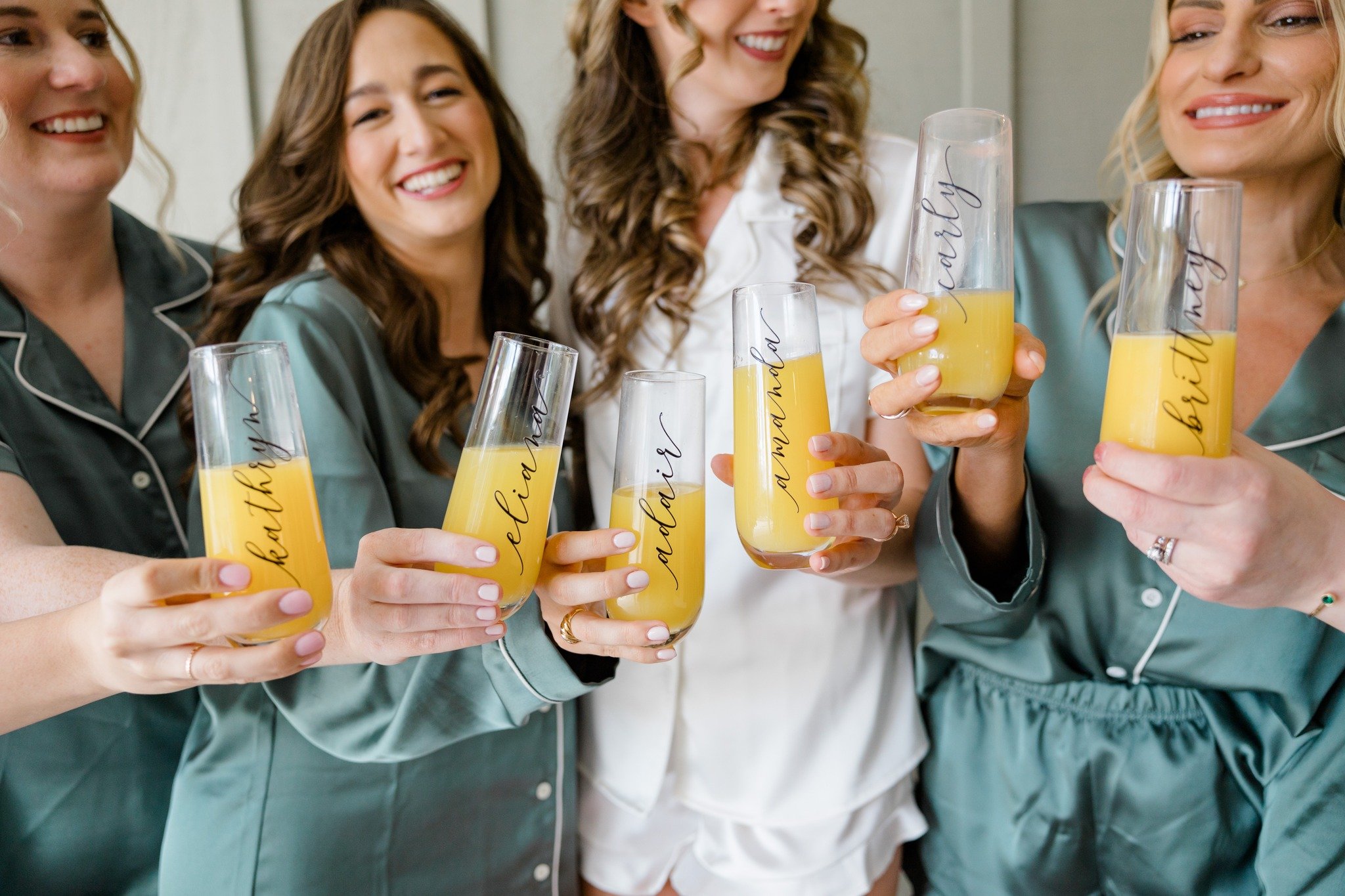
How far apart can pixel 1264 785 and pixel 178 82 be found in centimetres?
321

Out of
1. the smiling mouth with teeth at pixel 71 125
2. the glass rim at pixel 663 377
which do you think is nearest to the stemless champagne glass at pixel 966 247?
the glass rim at pixel 663 377

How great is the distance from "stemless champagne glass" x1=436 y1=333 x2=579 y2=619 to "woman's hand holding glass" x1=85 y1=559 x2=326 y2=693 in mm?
242

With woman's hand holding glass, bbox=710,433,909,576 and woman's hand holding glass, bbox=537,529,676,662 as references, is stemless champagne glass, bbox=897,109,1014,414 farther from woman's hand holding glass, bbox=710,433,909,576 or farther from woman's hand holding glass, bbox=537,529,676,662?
woman's hand holding glass, bbox=537,529,676,662

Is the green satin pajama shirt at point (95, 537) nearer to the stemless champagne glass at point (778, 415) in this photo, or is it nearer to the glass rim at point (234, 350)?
the glass rim at point (234, 350)

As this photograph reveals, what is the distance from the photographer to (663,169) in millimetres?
2303

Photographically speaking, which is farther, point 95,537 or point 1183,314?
point 95,537

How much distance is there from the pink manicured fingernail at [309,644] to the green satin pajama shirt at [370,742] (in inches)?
18.2

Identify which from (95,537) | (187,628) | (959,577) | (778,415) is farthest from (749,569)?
(95,537)

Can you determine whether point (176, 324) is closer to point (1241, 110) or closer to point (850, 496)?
point (850, 496)

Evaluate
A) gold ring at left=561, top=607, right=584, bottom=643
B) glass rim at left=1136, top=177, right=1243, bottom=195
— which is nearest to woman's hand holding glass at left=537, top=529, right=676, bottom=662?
gold ring at left=561, top=607, right=584, bottom=643

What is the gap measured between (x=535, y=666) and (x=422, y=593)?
0.41 meters

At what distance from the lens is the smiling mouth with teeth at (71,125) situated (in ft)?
6.22

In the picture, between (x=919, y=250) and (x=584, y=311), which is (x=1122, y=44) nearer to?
(x=584, y=311)

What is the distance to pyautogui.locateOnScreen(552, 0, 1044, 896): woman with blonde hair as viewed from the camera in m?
2.03
